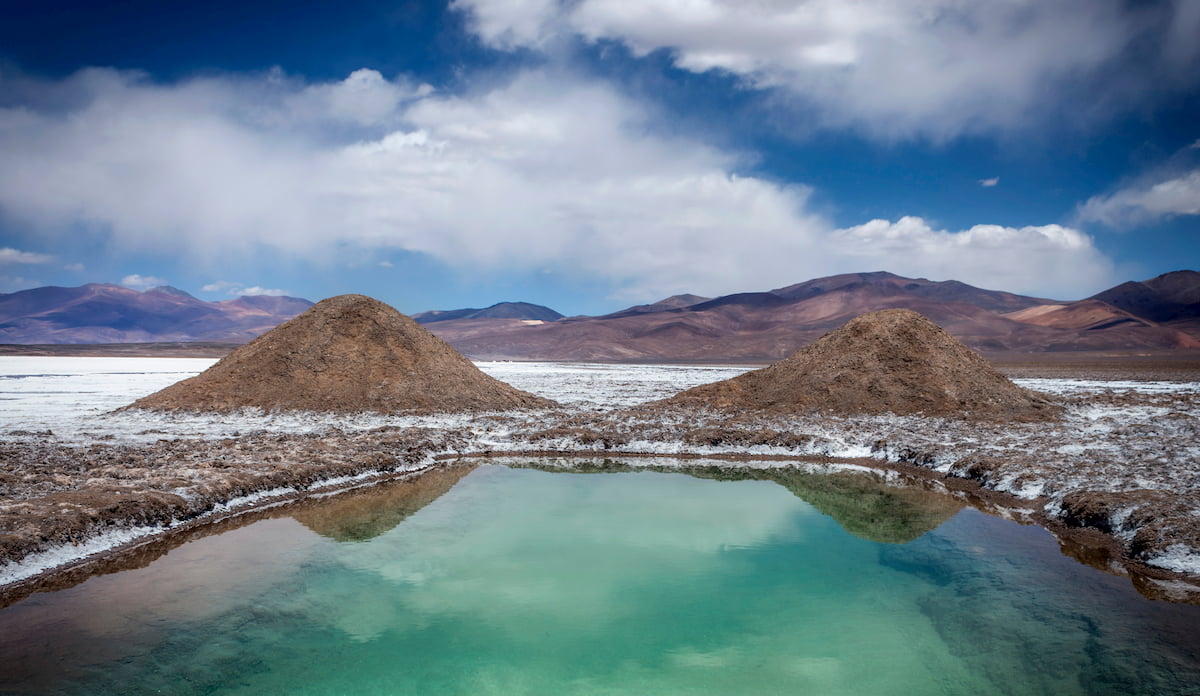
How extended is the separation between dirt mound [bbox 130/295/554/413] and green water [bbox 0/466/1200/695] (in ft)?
42.3

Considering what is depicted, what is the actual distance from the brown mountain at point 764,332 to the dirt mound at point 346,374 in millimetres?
98895

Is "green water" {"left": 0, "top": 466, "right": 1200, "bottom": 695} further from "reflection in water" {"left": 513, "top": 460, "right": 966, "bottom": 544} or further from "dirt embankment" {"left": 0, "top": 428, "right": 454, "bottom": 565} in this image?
"dirt embankment" {"left": 0, "top": 428, "right": 454, "bottom": 565}

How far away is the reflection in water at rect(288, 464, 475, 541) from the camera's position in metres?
10.1

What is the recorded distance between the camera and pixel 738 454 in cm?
1667

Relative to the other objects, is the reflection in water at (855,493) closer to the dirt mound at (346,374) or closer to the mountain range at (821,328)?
the dirt mound at (346,374)

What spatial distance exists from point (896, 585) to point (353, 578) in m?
6.56

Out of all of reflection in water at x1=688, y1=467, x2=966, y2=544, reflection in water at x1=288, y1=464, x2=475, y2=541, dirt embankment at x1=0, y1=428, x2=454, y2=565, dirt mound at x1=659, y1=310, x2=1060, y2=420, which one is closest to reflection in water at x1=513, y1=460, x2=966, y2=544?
reflection in water at x1=688, y1=467, x2=966, y2=544

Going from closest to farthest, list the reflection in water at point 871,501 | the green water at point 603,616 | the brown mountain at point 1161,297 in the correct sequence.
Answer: the green water at point 603,616, the reflection in water at point 871,501, the brown mountain at point 1161,297

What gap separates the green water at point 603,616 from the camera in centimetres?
562

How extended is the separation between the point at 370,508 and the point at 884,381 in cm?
1778

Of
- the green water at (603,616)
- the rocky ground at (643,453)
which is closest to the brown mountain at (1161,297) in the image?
the rocky ground at (643,453)

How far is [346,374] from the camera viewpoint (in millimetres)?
23875

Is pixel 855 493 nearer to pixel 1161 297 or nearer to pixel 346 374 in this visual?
pixel 346 374

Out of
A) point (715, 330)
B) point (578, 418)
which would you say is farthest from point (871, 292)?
point (578, 418)
